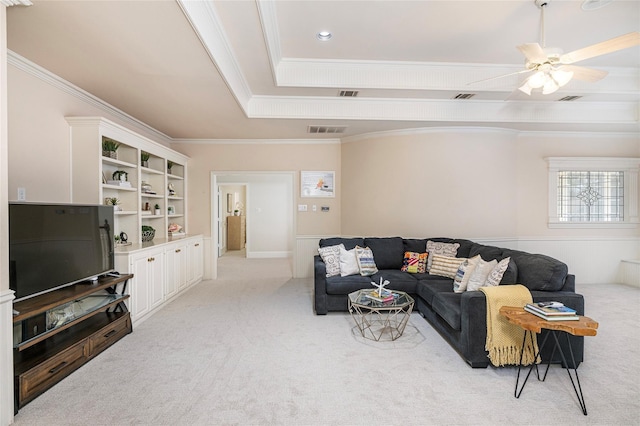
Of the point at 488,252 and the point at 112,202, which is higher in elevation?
the point at 112,202

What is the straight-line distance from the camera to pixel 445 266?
409 cm

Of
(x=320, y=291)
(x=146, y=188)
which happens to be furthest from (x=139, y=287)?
(x=320, y=291)

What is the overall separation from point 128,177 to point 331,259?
2.97 metres

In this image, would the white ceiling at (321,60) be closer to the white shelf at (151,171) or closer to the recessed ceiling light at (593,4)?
the recessed ceiling light at (593,4)

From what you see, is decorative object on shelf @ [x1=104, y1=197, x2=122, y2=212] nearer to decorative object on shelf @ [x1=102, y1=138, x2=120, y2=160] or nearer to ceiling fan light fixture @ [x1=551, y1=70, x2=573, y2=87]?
decorative object on shelf @ [x1=102, y1=138, x2=120, y2=160]

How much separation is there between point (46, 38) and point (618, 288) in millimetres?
7947

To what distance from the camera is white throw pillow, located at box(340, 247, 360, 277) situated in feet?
13.8

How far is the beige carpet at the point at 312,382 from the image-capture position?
80.5 inches

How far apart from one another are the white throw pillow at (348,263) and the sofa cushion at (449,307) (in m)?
1.18

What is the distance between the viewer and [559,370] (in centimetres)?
261

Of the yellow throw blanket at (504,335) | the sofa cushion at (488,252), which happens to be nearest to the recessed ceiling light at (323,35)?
the yellow throw blanket at (504,335)

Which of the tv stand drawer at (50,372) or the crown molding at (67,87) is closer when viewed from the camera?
the tv stand drawer at (50,372)

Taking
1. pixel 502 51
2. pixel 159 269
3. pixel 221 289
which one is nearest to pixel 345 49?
pixel 502 51

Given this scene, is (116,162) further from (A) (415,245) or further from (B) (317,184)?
(A) (415,245)
